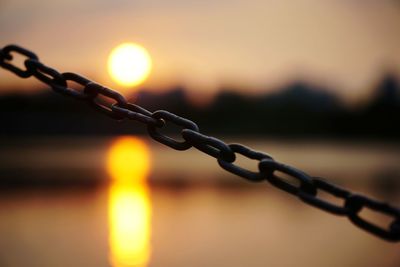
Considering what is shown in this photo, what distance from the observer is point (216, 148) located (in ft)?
6.21

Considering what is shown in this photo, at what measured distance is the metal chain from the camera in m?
1.68

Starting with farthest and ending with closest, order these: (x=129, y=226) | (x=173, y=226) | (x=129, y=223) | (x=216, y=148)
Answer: (x=129, y=223) → (x=129, y=226) → (x=173, y=226) → (x=216, y=148)

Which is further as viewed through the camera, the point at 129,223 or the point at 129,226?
the point at 129,223

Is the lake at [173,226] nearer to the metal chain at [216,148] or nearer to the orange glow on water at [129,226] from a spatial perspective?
the orange glow on water at [129,226]

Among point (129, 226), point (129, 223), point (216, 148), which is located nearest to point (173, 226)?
point (129, 226)

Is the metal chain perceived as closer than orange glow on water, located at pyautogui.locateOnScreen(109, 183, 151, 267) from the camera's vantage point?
Yes

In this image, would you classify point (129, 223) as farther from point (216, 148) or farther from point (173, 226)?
point (216, 148)

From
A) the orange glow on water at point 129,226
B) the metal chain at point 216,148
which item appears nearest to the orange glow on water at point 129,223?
the orange glow on water at point 129,226

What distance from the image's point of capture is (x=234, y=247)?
1082 cm

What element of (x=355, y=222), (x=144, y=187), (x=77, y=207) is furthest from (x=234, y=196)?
(x=355, y=222)

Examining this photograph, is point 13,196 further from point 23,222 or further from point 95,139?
point 95,139

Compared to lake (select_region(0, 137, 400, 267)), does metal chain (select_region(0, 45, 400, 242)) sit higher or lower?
lower

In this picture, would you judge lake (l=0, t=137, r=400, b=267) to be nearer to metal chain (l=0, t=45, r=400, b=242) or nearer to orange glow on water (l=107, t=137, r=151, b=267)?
orange glow on water (l=107, t=137, r=151, b=267)

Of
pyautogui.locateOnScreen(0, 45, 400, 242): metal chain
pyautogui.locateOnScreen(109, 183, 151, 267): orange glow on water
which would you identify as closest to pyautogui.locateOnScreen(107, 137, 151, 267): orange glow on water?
pyautogui.locateOnScreen(109, 183, 151, 267): orange glow on water
